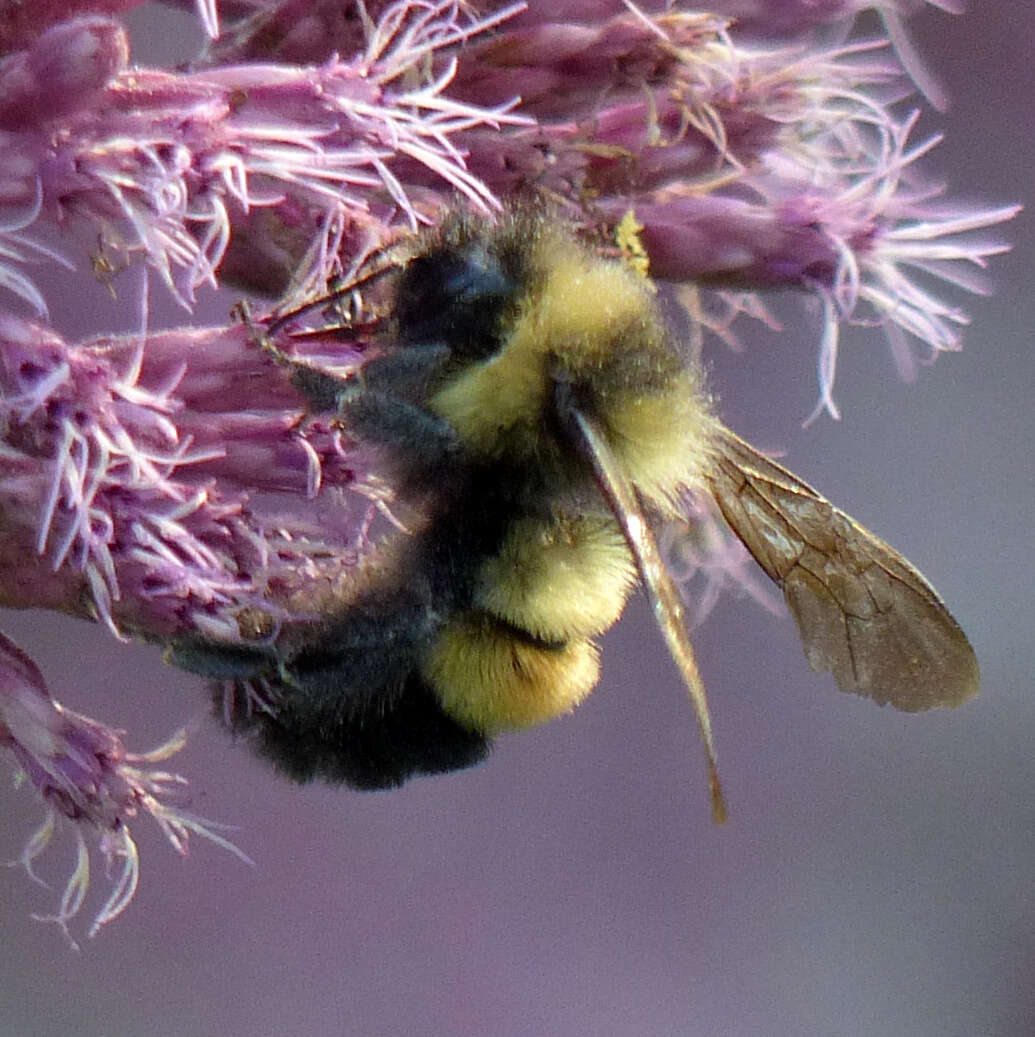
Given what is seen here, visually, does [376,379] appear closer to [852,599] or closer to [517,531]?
[517,531]

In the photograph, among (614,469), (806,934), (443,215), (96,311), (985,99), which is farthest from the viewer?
(985,99)

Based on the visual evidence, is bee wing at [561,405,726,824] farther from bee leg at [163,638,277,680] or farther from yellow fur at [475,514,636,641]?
bee leg at [163,638,277,680]

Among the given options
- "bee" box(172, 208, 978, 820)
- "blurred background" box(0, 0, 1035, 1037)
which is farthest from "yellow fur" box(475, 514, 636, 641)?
"blurred background" box(0, 0, 1035, 1037)

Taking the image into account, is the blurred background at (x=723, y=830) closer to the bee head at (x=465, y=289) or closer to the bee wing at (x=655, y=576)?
the bee head at (x=465, y=289)

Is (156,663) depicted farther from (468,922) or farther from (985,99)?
(985,99)

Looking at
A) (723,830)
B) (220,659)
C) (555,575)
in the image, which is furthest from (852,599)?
(723,830)

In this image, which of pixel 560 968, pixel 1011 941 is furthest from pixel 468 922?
pixel 1011 941
